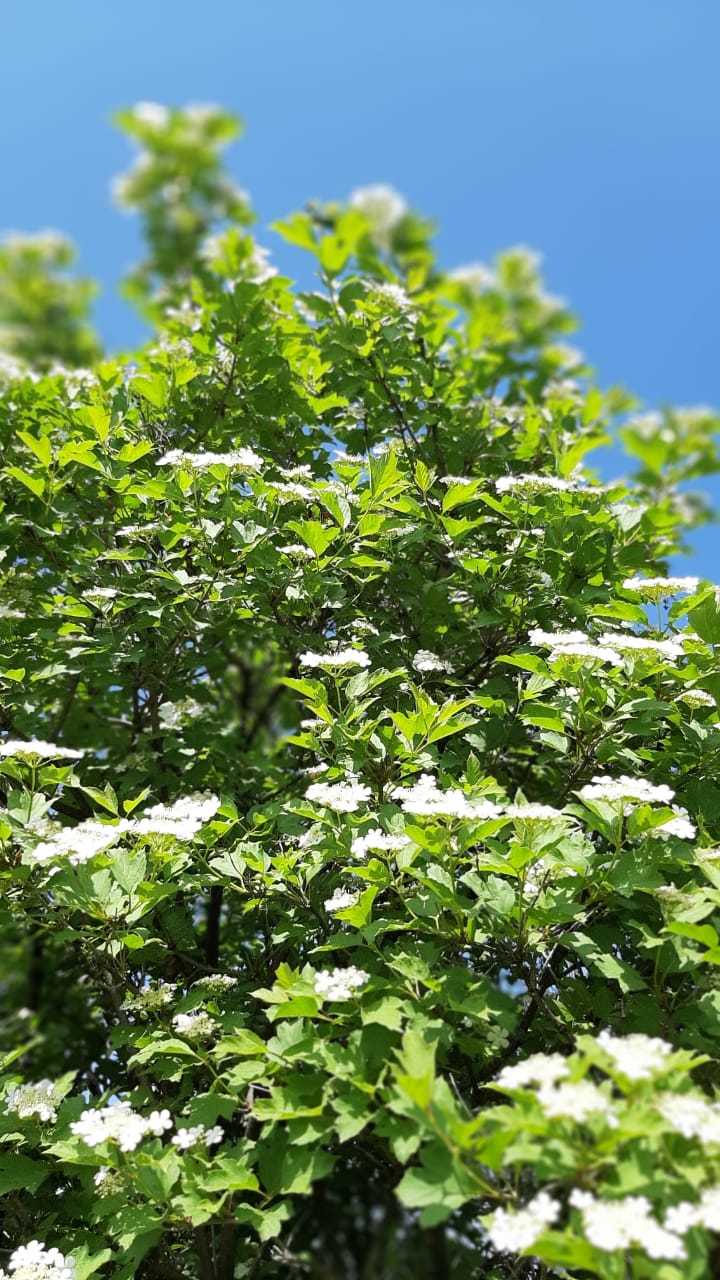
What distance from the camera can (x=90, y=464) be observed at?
10.2 feet

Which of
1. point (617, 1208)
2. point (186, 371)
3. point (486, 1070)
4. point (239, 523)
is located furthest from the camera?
point (186, 371)

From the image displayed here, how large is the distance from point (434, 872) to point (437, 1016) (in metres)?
0.34

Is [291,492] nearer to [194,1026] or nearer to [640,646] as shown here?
[640,646]

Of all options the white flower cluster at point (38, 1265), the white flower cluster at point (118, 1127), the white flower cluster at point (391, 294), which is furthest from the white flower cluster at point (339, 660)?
the white flower cluster at point (391, 294)

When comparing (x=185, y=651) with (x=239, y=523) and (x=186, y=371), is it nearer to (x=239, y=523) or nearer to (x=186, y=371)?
(x=239, y=523)

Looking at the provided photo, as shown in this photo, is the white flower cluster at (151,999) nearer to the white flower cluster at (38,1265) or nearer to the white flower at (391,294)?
the white flower cluster at (38,1265)

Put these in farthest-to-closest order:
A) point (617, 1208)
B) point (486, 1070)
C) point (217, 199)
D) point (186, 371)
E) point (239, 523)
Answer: point (217, 199) < point (186, 371) < point (239, 523) < point (486, 1070) < point (617, 1208)

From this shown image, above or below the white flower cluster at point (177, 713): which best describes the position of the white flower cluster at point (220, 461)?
above

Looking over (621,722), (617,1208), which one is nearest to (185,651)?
(621,722)

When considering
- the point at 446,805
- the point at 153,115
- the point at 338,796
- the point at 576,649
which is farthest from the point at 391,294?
the point at 153,115

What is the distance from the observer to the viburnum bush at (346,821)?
6.13 ft

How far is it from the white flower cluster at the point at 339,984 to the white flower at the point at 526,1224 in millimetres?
549

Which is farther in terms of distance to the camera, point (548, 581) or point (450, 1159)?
point (548, 581)

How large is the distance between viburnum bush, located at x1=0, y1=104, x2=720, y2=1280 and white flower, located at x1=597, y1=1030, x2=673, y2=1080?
1 centimetres
